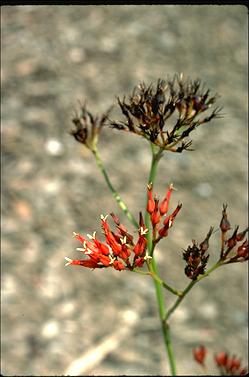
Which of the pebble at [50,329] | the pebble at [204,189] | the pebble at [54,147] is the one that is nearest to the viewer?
the pebble at [50,329]

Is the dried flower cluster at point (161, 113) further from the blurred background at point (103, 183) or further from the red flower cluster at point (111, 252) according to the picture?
the blurred background at point (103, 183)

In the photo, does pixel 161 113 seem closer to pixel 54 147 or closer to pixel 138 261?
pixel 138 261

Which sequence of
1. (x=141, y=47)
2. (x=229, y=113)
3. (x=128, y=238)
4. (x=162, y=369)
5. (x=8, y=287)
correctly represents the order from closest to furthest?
(x=128, y=238) < (x=162, y=369) < (x=8, y=287) < (x=229, y=113) < (x=141, y=47)

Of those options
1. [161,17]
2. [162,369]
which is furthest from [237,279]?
[161,17]

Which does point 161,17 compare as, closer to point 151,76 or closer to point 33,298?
point 151,76

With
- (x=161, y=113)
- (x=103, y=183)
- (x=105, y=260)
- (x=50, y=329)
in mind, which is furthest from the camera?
(x=103, y=183)

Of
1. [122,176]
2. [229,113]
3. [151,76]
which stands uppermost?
[151,76]

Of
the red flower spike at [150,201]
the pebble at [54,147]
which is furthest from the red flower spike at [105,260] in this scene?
the pebble at [54,147]

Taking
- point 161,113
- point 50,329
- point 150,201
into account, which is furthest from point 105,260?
point 50,329
